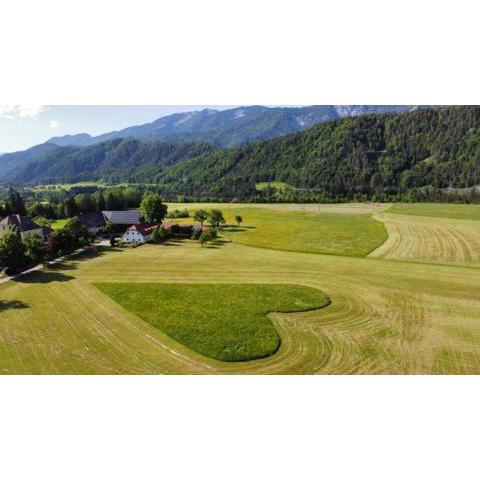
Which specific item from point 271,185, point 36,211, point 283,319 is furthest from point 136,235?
point 271,185

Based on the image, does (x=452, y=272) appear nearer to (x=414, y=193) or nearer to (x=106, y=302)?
(x=106, y=302)

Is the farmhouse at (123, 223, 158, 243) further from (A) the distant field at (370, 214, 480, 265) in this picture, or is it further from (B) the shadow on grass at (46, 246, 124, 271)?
(A) the distant field at (370, 214, 480, 265)

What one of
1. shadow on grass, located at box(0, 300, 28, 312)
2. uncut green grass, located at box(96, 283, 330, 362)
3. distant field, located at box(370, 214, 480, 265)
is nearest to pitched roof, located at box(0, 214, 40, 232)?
shadow on grass, located at box(0, 300, 28, 312)

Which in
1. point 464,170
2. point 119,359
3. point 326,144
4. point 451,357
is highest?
point 326,144

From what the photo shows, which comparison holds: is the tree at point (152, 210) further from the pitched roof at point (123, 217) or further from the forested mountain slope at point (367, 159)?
the forested mountain slope at point (367, 159)

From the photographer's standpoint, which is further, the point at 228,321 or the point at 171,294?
the point at 171,294

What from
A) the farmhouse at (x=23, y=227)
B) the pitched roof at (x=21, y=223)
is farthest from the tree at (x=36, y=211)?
the pitched roof at (x=21, y=223)

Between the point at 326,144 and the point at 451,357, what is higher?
the point at 326,144

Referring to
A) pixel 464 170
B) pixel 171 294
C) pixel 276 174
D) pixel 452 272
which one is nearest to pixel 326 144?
pixel 276 174
